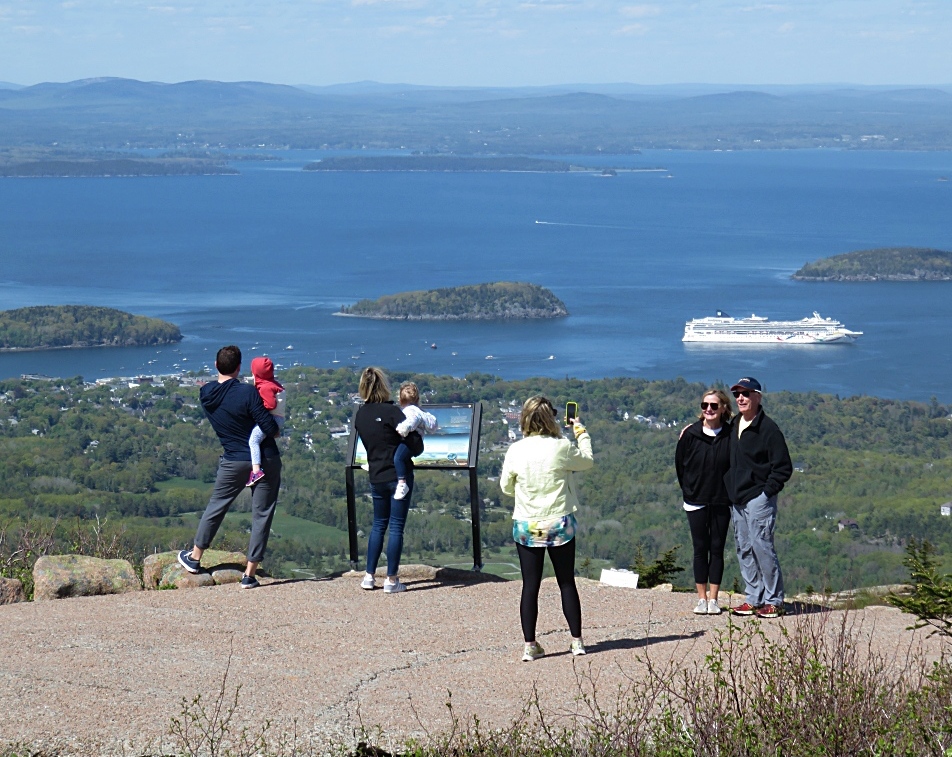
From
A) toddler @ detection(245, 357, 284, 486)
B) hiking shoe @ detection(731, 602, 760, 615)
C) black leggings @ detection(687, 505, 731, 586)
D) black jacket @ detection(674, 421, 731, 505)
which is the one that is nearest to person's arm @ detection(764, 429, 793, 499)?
black jacket @ detection(674, 421, 731, 505)

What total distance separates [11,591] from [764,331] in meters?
61.9

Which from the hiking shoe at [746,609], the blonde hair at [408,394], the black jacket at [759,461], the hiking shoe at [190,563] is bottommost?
the hiking shoe at [190,563]

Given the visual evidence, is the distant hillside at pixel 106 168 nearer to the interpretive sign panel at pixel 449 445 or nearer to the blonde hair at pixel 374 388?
the interpretive sign panel at pixel 449 445

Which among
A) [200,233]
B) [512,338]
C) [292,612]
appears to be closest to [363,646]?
[292,612]

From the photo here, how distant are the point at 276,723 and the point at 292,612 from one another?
2016 millimetres

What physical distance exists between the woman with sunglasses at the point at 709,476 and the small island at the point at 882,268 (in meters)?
84.2

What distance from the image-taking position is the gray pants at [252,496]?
761 centimetres

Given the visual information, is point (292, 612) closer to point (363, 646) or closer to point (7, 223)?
point (363, 646)

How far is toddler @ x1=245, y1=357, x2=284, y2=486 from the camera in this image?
751 centimetres

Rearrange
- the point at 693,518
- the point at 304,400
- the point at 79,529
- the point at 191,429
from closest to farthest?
1. the point at 693,518
2. the point at 79,529
3. the point at 191,429
4. the point at 304,400

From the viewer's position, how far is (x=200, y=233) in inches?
4702

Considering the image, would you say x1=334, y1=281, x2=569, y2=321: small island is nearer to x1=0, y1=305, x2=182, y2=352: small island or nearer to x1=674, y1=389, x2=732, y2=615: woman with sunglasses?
x1=0, y1=305, x2=182, y2=352: small island

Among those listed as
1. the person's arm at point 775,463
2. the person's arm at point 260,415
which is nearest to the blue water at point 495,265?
the person's arm at point 260,415

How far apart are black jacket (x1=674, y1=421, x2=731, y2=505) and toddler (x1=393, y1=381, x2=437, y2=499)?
1.39m
